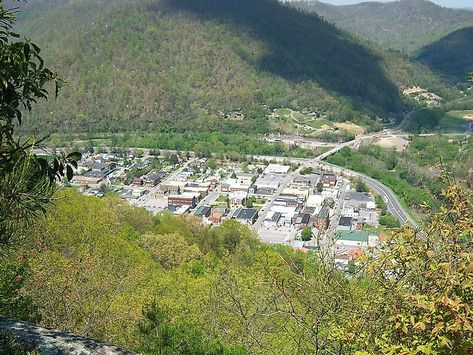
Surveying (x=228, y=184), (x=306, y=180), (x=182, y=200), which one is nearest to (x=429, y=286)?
(x=182, y=200)

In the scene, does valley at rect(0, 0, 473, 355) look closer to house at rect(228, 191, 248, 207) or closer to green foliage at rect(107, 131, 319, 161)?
house at rect(228, 191, 248, 207)

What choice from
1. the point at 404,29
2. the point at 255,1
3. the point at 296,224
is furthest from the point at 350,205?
the point at 404,29

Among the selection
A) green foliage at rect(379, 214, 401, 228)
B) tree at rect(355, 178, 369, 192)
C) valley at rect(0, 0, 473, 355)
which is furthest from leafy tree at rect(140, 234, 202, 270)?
tree at rect(355, 178, 369, 192)

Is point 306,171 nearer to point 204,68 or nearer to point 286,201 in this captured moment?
point 286,201

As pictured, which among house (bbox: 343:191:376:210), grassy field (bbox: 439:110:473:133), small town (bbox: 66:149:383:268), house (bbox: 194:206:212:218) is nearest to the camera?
small town (bbox: 66:149:383:268)

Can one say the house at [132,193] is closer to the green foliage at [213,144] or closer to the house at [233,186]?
the house at [233,186]

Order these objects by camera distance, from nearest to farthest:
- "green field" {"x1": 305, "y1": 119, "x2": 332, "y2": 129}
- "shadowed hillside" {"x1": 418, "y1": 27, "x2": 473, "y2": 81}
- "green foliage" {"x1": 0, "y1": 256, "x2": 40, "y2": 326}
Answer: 1. "green foliage" {"x1": 0, "y1": 256, "x2": 40, "y2": 326}
2. "green field" {"x1": 305, "y1": 119, "x2": 332, "y2": 129}
3. "shadowed hillside" {"x1": 418, "y1": 27, "x2": 473, "y2": 81}
